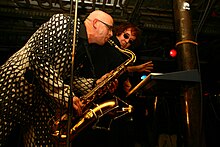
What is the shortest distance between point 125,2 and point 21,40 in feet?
11.3

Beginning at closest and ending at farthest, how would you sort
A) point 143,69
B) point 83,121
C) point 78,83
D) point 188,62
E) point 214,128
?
point 188,62 < point 78,83 < point 83,121 < point 143,69 < point 214,128

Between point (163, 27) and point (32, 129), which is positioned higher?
point (163, 27)

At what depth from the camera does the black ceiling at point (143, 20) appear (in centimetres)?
379

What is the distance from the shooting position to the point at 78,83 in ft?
9.06

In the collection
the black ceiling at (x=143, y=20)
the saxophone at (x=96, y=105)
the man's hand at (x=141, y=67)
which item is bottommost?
the saxophone at (x=96, y=105)

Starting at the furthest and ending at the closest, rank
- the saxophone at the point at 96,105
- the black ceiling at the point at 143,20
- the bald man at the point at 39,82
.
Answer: the black ceiling at the point at 143,20 < the saxophone at the point at 96,105 < the bald man at the point at 39,82

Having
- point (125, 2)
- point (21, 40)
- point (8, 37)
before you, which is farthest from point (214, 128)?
point (8, 37)

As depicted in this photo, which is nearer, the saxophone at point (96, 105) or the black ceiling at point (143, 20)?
the saxophone at point (96, 105)

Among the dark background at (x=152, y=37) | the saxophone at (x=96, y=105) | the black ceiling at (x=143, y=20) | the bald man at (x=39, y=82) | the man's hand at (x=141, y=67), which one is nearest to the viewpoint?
the bald man at (x=39, y=82)

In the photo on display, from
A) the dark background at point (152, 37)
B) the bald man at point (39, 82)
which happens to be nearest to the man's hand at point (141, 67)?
the dark background at point (152, 37)

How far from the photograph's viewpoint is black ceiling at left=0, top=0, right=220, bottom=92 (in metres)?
3.79

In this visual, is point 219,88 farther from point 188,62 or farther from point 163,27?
point 188,62

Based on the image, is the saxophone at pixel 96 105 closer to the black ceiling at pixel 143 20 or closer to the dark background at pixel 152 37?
the black ceiling at pixel 143 20

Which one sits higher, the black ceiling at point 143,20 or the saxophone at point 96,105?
the black ceiling at point 143,20
